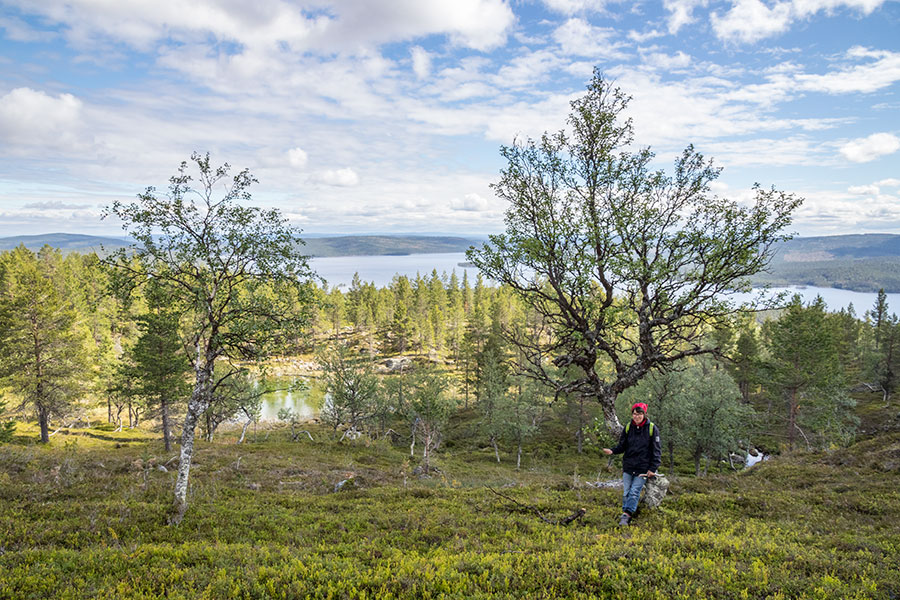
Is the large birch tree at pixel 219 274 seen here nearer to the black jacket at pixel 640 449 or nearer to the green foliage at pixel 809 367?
the black jacket at pixel 640 449

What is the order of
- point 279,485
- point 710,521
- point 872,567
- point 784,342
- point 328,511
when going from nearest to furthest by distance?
point 872,567 < point 710,521 < point 328,511 < point 279,485 < point 784,342

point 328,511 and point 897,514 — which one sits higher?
point 897,514

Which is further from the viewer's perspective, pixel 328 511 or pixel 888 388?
pixel 888 388

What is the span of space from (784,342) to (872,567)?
3855cm

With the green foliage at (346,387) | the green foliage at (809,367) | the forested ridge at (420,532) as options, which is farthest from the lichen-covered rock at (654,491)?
the green foliage at (346,387)

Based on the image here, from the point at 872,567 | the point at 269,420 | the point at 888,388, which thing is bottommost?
the point at 269,420

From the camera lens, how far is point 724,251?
1178 centimetres

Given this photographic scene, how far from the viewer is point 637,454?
414 inches

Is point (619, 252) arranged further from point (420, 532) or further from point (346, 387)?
point (346, 387)

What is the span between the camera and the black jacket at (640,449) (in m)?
10.4

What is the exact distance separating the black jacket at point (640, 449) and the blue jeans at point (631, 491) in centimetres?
28

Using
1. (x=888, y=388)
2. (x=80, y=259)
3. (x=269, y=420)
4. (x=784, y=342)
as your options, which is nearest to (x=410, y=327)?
(x=269, y=420)

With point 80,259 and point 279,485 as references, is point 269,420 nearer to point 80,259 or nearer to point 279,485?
point 279,485

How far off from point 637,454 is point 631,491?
3.75ft
